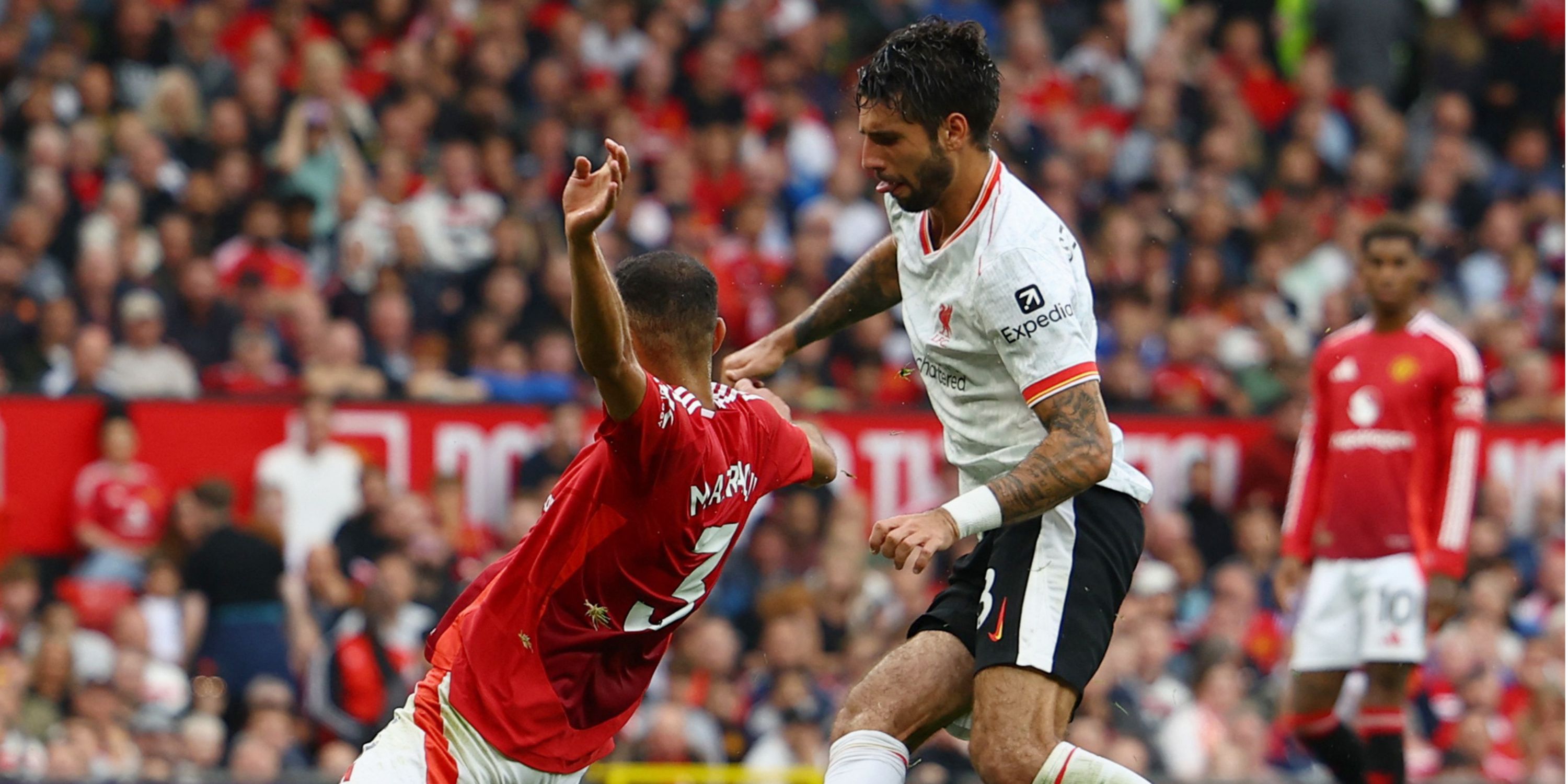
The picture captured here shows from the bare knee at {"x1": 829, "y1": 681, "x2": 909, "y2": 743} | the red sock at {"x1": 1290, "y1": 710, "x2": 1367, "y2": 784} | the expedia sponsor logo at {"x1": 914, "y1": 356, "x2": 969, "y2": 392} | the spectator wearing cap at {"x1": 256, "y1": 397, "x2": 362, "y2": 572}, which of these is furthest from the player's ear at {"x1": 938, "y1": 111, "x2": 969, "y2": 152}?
the spectator wearing cap at {"x1": 256, "y1": 397, "x2": 362, "y2": 572}

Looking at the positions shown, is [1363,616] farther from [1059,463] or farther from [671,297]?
[671,297]

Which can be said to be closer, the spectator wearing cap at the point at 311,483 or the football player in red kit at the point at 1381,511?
the football player in red kit at the point at 1381,511

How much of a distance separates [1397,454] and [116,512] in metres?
6.32

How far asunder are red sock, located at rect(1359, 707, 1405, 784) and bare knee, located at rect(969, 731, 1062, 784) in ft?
10.4

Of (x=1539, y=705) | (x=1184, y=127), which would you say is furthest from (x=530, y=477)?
(x=1184, y=127)

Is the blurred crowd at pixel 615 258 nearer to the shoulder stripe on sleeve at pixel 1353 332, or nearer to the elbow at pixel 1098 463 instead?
the shoulder stripe on sleeve at pixel 1353 332

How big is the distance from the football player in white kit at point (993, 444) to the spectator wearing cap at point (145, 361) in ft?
21.4

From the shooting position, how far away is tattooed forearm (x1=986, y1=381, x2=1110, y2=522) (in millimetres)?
5406

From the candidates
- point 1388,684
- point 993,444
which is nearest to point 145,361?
point 1388,684

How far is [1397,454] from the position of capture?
862 cm

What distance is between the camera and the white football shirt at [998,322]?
217 inches

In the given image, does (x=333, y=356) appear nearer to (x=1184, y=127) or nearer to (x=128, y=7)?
(x=128, y=7)

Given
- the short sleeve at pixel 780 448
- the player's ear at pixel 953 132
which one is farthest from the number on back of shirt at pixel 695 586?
the player's ear at pixel 953 132

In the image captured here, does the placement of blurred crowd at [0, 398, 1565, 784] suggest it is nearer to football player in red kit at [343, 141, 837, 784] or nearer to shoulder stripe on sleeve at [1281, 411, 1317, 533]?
shoulder stripe on sleeve at [1281, 411, 1317, 533]
